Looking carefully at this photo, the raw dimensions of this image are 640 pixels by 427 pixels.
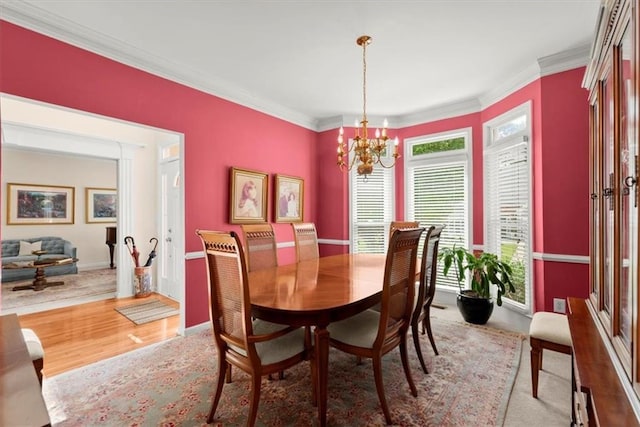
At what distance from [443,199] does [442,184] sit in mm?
226

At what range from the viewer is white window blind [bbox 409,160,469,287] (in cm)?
413

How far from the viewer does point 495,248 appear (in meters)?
3.71

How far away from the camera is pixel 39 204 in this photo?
6273mm

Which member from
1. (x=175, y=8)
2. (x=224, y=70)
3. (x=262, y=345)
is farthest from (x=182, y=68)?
(x=262, y=345)

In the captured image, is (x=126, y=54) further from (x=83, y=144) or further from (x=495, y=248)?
(x=495, y=248)

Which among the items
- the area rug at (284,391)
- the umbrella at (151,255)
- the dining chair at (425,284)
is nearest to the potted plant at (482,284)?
the area rug at (284,391)

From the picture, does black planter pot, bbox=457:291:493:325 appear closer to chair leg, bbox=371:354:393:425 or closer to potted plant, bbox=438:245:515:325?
potted plant, bbox=438:245:515:325

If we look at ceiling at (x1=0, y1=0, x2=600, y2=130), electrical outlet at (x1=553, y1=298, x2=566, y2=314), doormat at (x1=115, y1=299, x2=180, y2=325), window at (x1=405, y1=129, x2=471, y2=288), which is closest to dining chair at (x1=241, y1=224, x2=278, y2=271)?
ceiling at (x1=0, y1=0, x2=600, y2=130)

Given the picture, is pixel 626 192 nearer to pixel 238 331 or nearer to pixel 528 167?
pixel 238 331

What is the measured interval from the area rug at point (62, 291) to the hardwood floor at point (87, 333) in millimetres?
522

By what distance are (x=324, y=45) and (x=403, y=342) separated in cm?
263

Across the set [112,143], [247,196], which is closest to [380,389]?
[247,196]

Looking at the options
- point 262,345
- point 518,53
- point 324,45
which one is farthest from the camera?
point 518,53

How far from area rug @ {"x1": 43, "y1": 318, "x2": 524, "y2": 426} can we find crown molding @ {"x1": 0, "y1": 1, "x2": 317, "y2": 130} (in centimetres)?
276
